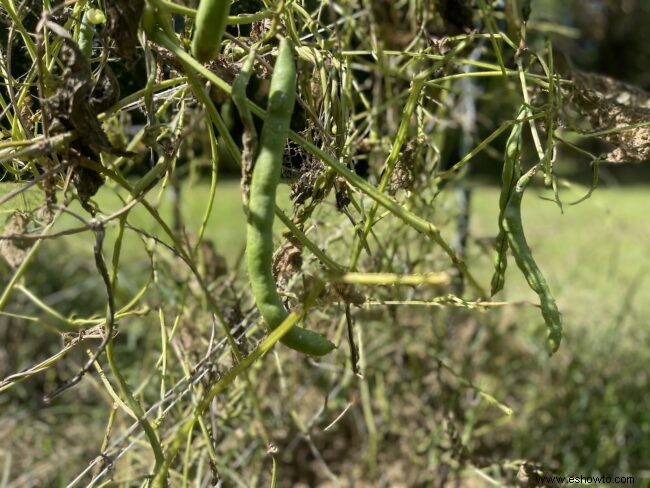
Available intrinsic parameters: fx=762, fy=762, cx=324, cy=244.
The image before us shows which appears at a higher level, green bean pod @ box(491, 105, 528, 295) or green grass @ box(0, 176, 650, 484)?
green bean pod @ box(491, 105, 528, 295)

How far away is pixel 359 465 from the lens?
1.31 m

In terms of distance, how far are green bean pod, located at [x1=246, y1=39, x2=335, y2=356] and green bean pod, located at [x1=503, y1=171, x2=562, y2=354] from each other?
21 centimetres

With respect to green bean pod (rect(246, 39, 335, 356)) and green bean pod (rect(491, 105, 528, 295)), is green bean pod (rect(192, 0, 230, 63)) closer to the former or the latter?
green bean pod (rect(246, 39, 335, 356))

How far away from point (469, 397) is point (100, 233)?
3.46 ft

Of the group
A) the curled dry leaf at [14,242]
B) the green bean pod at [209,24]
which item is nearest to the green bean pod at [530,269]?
the green bean pod at [209,24]

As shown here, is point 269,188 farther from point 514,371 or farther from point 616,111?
point 514,371

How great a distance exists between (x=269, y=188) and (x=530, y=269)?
0.24 m

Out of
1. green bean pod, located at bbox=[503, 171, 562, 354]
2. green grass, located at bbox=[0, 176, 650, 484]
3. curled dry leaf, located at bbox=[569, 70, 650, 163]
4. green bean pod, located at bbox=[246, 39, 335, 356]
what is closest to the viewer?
green bean pod, located at bbox=[246, 39, 335, 356]

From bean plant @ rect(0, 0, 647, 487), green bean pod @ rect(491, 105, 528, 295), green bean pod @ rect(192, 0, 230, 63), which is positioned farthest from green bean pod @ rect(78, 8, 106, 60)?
green bean pod @ rect(491, 105, 528, 295)

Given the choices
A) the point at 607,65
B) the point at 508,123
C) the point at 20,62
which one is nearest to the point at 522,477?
the point at 508,123

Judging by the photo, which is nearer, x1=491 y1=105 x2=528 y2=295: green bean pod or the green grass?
x1=491 y1=105 x2=528 y2=295: green bean pod

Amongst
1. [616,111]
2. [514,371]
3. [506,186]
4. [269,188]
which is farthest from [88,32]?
[514,371]

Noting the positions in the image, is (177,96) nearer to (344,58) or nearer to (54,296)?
(344,58)

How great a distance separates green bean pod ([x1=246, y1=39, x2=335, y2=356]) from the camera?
1.48 feet
